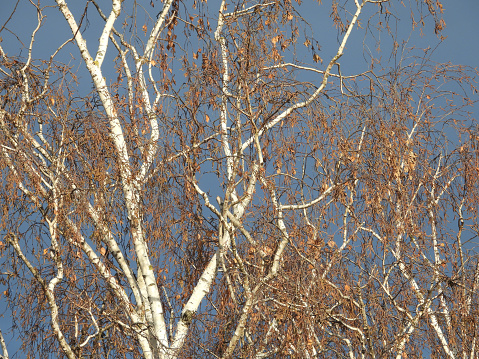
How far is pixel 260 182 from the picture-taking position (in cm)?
748

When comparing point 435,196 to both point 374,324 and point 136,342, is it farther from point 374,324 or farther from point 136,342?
point 136,342

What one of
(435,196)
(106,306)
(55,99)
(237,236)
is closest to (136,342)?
(106,306)

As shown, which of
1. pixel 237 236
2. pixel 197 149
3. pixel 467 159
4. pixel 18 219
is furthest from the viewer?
pixel 467 159

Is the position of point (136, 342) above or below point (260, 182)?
below

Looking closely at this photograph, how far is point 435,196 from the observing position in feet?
29.6

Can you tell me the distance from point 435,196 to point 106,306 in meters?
4.36

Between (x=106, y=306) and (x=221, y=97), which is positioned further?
(x=221, y=97)

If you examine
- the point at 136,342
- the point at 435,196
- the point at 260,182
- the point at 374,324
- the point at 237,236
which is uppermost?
the point at 435,196

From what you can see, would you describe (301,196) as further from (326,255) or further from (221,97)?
(221,97)

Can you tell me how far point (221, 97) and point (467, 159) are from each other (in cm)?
310

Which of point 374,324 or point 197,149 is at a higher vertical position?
point 197,149

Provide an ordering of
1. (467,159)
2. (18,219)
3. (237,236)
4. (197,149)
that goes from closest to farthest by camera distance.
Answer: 1. (18,219)
2. (237,236)
3. (197,149)
4. (467,159)

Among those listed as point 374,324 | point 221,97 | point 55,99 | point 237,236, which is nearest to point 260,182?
point 237,236

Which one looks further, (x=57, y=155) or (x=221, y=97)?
(x=221, y=97)
